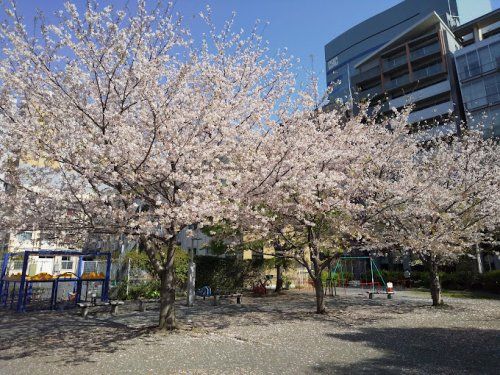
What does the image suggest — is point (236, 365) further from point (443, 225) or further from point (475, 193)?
point (475, 193)

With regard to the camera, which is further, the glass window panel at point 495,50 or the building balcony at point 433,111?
the building balcony at point 433,111

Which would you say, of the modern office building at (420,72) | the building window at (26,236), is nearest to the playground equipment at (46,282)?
the building window at (26,236)

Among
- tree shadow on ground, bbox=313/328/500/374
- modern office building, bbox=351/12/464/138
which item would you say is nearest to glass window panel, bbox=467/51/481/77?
modern office building, bbox=351/12/464/138

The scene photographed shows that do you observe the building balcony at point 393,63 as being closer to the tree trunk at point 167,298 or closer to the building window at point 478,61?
the building window at point 478,61

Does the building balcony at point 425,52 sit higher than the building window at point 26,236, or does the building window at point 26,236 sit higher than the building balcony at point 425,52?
the building balcony at point 425,52

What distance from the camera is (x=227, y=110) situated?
33.0ft

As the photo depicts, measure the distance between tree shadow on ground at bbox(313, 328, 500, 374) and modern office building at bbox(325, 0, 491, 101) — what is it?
53564mm

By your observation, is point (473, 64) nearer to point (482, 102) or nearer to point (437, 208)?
point (482, 102)

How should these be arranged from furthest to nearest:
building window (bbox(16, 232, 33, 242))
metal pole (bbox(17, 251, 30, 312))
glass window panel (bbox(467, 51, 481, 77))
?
glass window panel (bbox(467, 51, 481, 77))
metal pole (bbox(17, 251, 30, 312))
building window (bbox(16, 232, 33, 242))

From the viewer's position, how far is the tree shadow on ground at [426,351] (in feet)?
22.6

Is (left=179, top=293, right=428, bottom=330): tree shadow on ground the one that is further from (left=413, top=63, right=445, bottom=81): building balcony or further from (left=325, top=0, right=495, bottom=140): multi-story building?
(left=413, top=63, right=445, bottom=81): building balcony

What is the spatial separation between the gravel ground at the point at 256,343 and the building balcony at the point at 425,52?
4430 centimetres

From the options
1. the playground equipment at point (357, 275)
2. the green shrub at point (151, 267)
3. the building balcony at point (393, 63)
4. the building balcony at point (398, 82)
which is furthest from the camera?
the building balcony at point (393, 63)

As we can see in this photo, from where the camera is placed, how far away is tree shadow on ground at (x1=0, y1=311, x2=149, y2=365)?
319 inches
